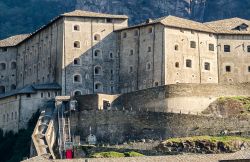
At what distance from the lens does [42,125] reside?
91.2 metres

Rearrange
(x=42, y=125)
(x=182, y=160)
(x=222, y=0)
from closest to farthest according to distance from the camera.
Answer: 1. (x=182, y=160)
2. (x=42, y=125)
3. (x=222, y=0)

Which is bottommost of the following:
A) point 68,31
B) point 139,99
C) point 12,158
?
point 12,158

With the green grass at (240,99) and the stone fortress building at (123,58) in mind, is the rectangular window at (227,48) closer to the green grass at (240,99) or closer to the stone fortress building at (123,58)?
the stone fortress building at (123,58)

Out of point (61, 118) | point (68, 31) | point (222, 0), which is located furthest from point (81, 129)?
point (222, 0)

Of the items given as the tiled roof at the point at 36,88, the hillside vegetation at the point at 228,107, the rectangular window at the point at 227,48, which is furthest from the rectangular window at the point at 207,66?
the tiled roof at the point at 36,88

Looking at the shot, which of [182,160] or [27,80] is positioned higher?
[27,80]

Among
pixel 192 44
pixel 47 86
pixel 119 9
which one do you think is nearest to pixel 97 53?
pixel 47 86

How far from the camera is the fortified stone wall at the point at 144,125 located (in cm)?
8644

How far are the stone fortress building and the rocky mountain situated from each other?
3036cm

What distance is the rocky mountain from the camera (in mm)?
135550

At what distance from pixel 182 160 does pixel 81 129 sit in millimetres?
26687

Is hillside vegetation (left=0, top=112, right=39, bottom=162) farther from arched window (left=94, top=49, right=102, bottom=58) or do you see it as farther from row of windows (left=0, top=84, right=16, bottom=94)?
row of windows (left=0, top=84, right=16, bottom=94)

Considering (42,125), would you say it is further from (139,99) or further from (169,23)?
(169,23)

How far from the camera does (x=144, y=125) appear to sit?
88.6 m
